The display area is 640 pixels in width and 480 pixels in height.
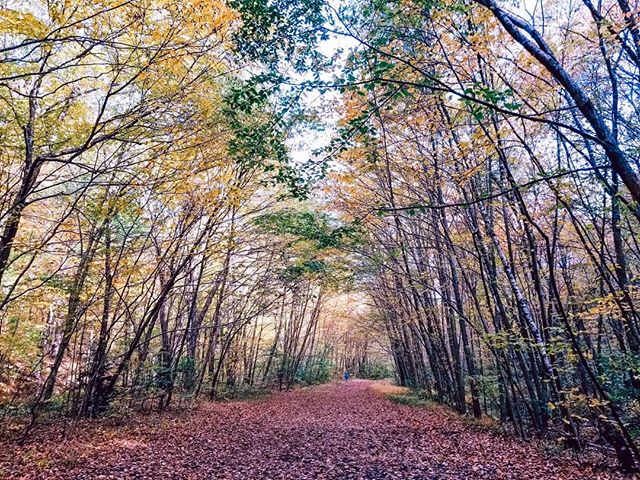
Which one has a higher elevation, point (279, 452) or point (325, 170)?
point (325, 170)

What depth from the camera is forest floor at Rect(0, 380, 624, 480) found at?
597 centimetres

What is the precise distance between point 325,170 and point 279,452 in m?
6.07

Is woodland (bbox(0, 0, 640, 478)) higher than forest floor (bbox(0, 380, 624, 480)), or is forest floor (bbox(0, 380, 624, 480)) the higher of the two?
woodland (bbox(0, 0, 640, 478))

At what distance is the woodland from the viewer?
183 inches

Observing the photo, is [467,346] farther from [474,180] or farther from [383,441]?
[474,180]

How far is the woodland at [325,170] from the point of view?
4.64 meters

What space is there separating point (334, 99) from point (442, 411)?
37.5 feet

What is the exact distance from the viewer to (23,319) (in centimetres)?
1015

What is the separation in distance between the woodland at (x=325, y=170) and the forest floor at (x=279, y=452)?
1.37ft

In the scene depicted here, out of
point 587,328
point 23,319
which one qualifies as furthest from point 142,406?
point 587,328

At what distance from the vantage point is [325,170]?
513 centimetres

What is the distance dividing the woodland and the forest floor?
1.37ft

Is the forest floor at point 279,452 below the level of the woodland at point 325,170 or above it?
below

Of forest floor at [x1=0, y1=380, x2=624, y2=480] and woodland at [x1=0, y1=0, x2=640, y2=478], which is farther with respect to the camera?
forest floor at [x1=0, y1=380, x2=624, y2=480]
